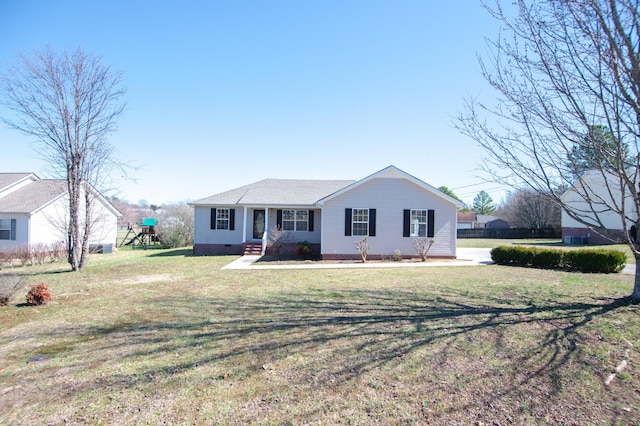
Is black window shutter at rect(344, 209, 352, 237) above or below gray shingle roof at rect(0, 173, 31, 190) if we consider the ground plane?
below

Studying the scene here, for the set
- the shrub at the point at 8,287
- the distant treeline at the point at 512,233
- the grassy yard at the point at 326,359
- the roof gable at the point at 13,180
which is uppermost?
the roof gable at the point at 13,180

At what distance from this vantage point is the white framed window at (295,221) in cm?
1953

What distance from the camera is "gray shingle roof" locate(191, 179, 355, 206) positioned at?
19.4 metres

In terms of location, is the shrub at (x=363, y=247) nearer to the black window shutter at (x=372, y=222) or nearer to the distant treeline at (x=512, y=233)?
the black window shutter at (x=372, y=222)

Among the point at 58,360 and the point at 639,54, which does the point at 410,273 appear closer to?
the point at 639,54

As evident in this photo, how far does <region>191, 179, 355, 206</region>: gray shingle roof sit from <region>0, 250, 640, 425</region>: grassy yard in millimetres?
11322

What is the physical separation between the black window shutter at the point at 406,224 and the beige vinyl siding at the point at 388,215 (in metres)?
0.14

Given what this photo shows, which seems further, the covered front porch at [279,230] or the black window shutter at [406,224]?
the covered front porch at [279,230]

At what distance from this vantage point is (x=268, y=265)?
14.7 meters

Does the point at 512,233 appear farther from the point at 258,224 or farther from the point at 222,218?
the point at 222,218

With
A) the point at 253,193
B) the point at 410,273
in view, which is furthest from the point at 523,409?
the point at 253,193

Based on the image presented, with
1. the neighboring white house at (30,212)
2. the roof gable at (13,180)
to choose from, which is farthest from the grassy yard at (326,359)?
the roof gable at (13,180)

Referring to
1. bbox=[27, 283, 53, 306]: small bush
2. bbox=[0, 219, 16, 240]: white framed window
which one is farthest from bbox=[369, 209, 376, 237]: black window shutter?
bbox=[0, 219, 16, 240]: white framed window

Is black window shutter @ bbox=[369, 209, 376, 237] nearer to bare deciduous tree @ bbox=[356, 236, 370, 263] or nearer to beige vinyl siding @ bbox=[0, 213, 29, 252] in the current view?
bare deciduous tree @ bbox=[356, 236, 370, 263]
